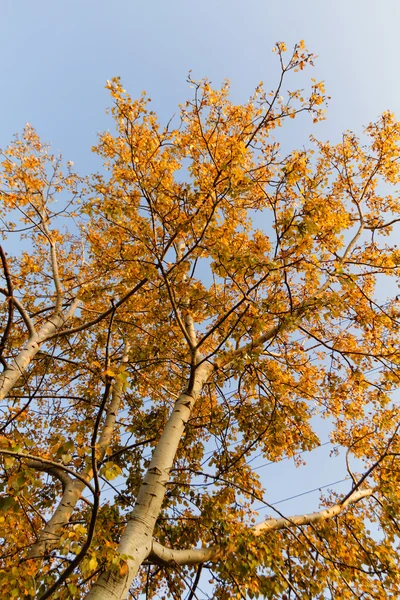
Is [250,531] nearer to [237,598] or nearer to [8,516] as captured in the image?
[237,598]

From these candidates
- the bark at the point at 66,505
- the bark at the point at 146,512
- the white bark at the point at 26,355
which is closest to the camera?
the bark at the point at 146,512

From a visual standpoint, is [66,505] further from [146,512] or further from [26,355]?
[146,512]

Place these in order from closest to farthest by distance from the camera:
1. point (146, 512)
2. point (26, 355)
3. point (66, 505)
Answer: point (146, 512), point (26, 355), point (66, 505)

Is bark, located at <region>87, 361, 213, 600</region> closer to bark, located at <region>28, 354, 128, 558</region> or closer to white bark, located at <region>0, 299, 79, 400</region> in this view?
bark, located at <region>28, 354, 128, 558</region>

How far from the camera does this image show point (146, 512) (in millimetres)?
3359

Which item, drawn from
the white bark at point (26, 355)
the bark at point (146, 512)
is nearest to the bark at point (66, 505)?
the bark at point (146, 512)

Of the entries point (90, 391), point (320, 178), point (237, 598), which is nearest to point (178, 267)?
point (320, 178)

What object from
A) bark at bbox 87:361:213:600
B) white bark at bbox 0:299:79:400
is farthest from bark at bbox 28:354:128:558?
white bark at bbox 0:299:79:400

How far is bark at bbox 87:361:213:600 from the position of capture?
2.78 m

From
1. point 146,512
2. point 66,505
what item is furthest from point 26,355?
point 146,512

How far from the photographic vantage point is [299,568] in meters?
4.01

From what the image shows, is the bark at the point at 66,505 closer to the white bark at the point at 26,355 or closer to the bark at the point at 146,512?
the bark at the point at 146,512

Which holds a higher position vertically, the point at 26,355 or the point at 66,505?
the point at 26,355

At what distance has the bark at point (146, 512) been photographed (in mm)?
2779
